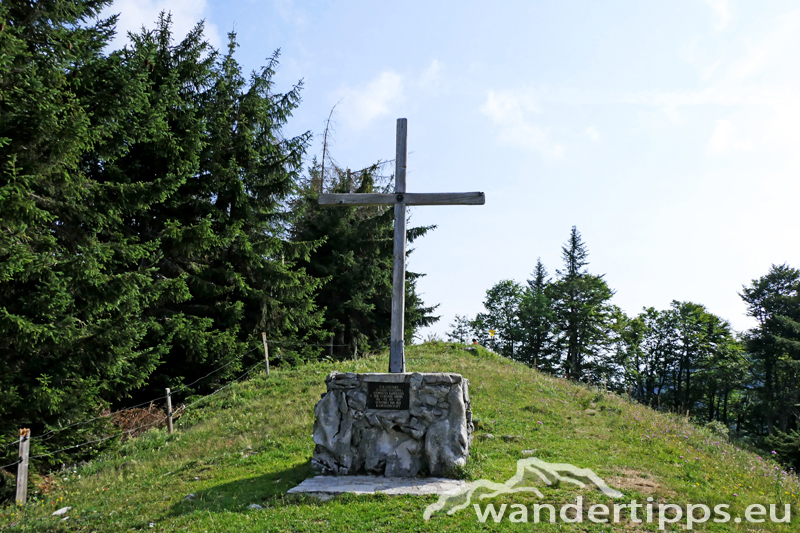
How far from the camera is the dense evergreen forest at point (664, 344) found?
141ft

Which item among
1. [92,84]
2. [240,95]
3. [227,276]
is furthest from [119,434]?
[240,95]

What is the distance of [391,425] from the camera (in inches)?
326

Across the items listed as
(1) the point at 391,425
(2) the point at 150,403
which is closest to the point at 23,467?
(1) the point at 391,425

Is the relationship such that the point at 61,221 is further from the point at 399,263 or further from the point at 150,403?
the point at 399,263

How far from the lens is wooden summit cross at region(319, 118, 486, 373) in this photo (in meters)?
8.78

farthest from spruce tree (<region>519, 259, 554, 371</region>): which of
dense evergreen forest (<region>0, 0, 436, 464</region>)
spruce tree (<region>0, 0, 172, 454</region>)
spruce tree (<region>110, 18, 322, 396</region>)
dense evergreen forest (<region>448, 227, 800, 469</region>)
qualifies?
spruce tree (<region>0, 0, 172, 454</region>)

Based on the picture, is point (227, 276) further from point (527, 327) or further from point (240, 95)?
point (527, 327)

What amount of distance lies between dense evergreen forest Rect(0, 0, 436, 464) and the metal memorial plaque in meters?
6.51

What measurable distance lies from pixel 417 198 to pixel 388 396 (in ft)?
11.6

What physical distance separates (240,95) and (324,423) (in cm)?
1554

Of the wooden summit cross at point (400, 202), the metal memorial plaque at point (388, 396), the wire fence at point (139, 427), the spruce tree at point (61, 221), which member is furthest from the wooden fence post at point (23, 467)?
the wooden summit cross at point (400, 202)

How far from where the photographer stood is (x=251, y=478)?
8352mm

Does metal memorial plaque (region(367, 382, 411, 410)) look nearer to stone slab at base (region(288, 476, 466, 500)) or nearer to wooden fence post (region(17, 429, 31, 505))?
stone slab at base (region(288, 476, 466, 500))

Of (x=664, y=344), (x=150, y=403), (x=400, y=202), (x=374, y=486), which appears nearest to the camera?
(x=374, y=486)
